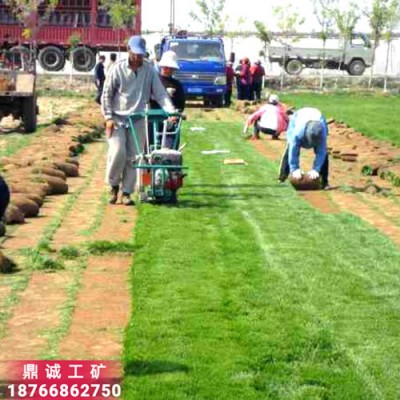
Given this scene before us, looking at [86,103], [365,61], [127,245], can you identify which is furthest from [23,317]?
[365,61]

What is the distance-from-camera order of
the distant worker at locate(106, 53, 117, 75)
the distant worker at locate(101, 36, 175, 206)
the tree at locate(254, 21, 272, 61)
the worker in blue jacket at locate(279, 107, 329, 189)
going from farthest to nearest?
the tree at locate(254, 21, 272, 61) < the worker in blue jacket at locate(279, 107, 329, 189) < the distant worker at locate(106, 53, 117, 75) < the distant worker at locate(101, 36, 175, 206)

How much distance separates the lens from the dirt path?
23.0ft

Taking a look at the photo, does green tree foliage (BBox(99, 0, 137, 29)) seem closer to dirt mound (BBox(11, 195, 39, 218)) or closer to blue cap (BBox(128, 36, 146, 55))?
blue cap (BBox(128, 36, 146, 55))

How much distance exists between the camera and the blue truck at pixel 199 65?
3675 cm

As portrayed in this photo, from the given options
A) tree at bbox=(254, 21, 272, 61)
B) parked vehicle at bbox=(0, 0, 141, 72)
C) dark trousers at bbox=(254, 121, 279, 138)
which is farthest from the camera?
tree at bbox=(254, 21, 272, 61)

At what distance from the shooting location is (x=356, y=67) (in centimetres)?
5738

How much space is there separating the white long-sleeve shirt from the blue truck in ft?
76.5

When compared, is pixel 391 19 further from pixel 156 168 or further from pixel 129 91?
pixel 156 168

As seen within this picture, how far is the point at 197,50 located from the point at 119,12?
1414cm

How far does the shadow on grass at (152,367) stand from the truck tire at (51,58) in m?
46.1

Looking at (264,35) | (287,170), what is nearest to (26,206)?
(287,170)

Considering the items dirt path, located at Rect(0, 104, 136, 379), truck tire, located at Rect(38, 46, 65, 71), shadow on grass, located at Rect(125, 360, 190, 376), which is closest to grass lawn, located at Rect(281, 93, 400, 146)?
truck tire, located at Rect(38, 46, 65, 71)

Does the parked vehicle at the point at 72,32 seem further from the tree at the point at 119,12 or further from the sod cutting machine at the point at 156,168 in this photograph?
the sod cutting machine at the point at 156,168

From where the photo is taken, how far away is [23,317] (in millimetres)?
7715
